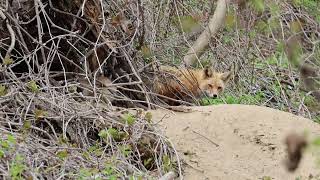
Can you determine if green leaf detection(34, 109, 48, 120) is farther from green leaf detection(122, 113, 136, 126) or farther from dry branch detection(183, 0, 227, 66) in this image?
dry branch detection(183, 0, 227, 66)

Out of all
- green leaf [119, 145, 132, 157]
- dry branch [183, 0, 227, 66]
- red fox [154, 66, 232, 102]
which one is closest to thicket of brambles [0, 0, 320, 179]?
green leaf [119, 145, 132, 157]

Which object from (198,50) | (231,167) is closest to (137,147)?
(231,167)

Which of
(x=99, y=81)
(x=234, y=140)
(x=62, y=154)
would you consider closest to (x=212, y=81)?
(x=99, y=81)

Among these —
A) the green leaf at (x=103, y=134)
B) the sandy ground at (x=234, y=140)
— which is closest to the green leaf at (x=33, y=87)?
the green leaf at (x=103, y=134)

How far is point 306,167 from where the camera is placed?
475 cm

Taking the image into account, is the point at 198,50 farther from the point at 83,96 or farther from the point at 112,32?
the point at 83,96

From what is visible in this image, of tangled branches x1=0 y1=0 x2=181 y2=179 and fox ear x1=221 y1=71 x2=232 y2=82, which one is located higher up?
tangled branches x1=0 y1=0 x2=181 y2=179

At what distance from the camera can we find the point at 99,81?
5.87 meters

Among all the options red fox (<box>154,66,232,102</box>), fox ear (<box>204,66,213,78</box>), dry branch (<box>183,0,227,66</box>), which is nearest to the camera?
red fox (<box>154,66,232,102</box>)

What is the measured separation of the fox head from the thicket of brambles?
0.59 ft

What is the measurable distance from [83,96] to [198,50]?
132 inches

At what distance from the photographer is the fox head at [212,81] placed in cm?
855

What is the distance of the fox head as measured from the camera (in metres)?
8.55

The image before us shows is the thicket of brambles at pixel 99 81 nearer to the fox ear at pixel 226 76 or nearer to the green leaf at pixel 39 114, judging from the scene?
the green leaf at pixel 39 114
